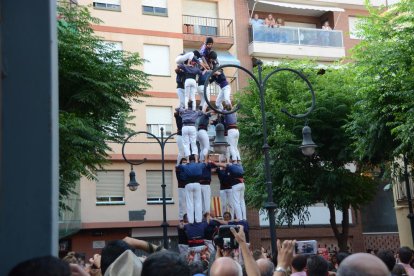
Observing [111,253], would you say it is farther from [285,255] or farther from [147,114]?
[147,114]

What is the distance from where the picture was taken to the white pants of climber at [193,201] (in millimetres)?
14797

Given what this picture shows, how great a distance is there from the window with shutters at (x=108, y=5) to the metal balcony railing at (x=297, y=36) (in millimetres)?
7096

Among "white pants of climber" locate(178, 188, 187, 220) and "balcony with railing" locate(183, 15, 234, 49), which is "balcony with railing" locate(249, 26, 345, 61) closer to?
"balcony with railing" locate(183, 15, 234, 49)

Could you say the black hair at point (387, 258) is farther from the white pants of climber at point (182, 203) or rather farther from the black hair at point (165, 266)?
the white pants of climber at point (182, 203)

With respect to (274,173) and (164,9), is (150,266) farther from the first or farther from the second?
(164,9)

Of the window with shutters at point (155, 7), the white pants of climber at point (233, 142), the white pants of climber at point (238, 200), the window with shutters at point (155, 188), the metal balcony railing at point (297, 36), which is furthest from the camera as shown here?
the metal balcony railing at point (297, 36)

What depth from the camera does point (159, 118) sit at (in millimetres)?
29766

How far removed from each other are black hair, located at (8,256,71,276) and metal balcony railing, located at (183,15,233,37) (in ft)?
95.6

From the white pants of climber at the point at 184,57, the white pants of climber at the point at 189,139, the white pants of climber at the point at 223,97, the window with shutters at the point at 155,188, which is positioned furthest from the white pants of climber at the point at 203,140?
the window with shutters at the point at 155,188

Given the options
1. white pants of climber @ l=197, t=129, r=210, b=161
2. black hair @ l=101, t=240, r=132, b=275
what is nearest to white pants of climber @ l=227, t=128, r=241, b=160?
white pants of climber @ l=197, t=129, r=210, b=161

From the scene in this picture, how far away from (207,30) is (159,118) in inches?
213

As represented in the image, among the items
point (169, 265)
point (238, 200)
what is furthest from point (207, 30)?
point (169, 265)

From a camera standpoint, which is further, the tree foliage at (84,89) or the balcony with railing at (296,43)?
the balcony with railing at (296,43)

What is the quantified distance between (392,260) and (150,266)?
15.2ft
